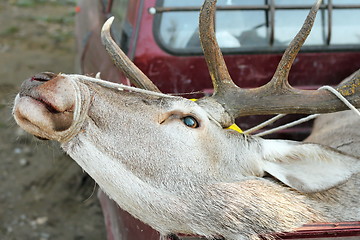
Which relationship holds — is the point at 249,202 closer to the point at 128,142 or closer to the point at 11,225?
the point at 128,142

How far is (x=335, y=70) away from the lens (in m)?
3.68

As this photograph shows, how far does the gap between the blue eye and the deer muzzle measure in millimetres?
519

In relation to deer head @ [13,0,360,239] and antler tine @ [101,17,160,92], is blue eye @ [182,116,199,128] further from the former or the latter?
antler tine @ [101,17,160,92]

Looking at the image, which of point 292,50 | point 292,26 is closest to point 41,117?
point 292,50

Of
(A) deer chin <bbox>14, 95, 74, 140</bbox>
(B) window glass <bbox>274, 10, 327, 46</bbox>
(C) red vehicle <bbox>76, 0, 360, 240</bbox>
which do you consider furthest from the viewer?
(B) window glass <bbox>274, 10, 327, 46</bbox>

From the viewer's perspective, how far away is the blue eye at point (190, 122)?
100 inches

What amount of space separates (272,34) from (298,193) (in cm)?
123

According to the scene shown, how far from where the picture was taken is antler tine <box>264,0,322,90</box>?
253 centimetres

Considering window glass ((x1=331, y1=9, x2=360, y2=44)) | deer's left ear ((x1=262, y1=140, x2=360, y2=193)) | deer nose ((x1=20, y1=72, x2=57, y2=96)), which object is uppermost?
window glass ((x1=331, y1=9, x2=360, y2=44))

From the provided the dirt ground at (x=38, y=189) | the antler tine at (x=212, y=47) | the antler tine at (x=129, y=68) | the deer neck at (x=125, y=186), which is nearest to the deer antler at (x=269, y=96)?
the antler tine at (x=212, y=47)

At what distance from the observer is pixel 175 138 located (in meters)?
2.50

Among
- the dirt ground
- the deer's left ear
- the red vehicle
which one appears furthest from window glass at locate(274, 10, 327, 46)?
the dirt ground

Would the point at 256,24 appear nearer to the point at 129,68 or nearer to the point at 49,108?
the point at 129,68

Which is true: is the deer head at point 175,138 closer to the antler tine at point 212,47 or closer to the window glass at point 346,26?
the antler tine at point 212,47
